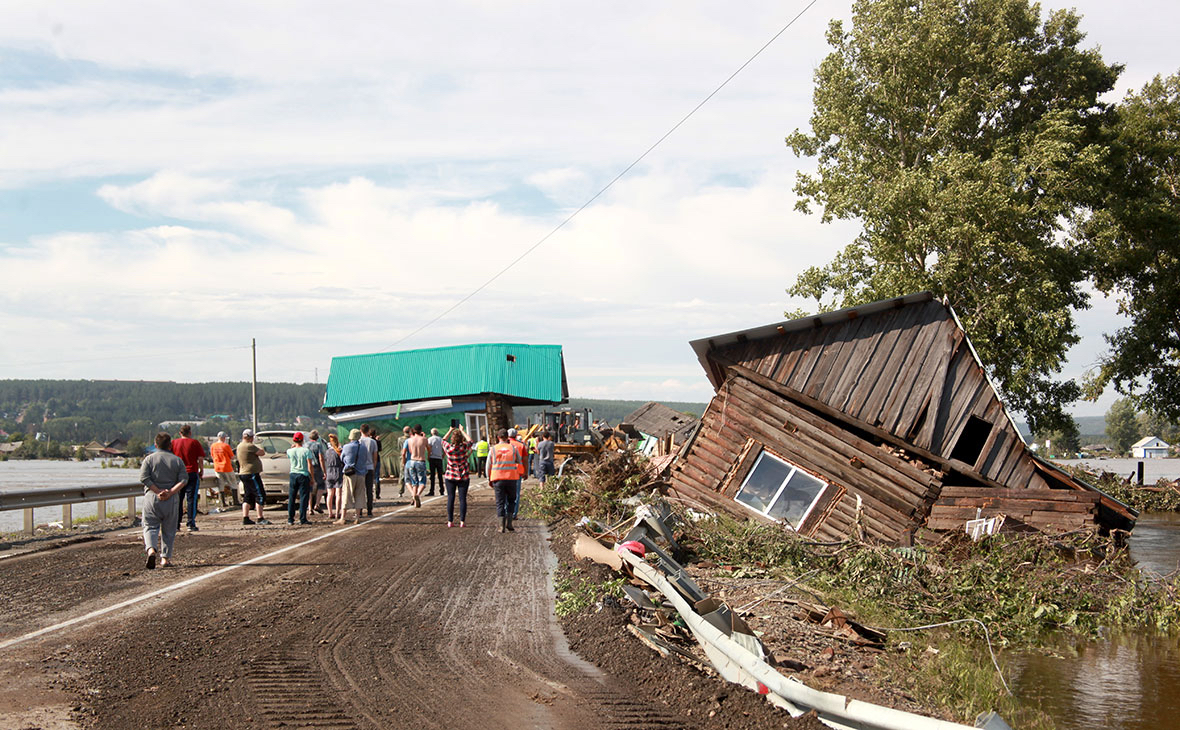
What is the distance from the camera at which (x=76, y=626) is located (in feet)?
27.1

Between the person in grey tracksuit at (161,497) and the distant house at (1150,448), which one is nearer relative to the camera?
the person in grey tracksuit at (161,497)

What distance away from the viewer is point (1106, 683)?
9.23m

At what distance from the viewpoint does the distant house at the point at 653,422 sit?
48.7 meters

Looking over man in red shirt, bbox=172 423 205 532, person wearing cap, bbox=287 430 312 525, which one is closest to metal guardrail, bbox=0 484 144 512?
man in red shirt, bbox=172 423 205 532

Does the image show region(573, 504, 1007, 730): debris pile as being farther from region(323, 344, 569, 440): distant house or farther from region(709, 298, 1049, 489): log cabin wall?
region(323, 344, 569, 440): distant house

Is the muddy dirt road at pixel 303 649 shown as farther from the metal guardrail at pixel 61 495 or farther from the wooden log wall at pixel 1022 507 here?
the wooden log wall at pixel 1022 507

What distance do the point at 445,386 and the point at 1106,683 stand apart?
36888 mm

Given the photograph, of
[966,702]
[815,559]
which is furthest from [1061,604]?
[966,702]

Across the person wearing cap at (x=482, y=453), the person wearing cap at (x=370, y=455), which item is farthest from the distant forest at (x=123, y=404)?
the person wearing cap at (x=370, y=455)

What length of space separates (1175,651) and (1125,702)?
2.96 meters

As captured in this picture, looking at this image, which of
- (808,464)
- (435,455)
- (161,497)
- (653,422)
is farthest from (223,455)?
(653,422)

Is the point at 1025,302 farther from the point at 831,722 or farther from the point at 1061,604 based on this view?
the point at 831,722

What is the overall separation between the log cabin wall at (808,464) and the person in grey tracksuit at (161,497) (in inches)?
356

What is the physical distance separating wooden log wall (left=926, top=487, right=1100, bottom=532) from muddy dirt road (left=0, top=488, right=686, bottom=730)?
24.7ft
